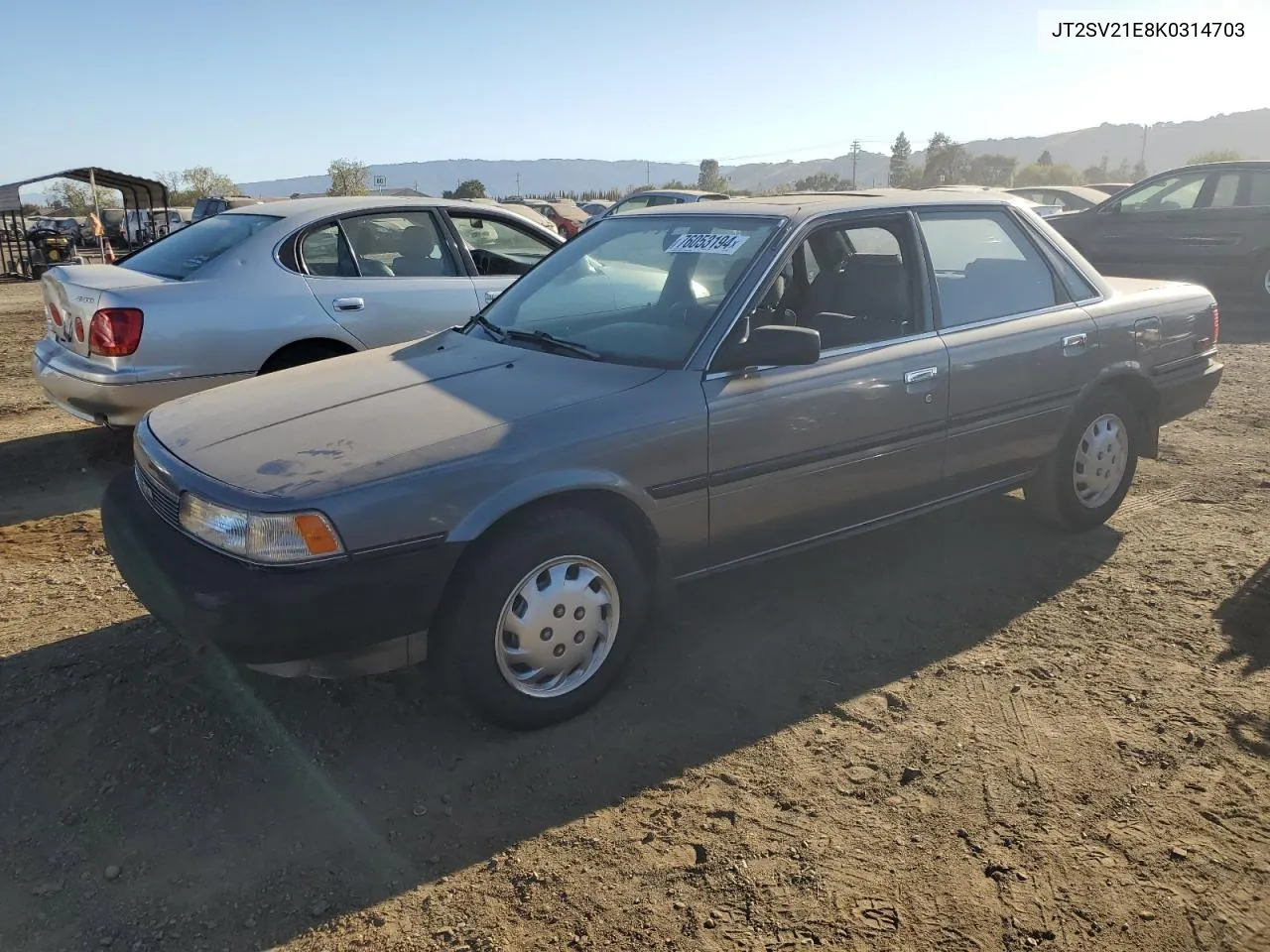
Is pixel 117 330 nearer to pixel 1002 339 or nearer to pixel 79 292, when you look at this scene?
pixel 79 292

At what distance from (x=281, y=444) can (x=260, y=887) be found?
125cm

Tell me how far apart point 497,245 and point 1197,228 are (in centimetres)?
902

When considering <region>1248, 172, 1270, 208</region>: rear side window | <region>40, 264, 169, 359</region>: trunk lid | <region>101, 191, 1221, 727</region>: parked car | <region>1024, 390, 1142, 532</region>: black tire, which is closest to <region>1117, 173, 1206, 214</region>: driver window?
<region>1248, 172, 1270, 208</region>: rear side window

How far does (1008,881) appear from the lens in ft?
7.97

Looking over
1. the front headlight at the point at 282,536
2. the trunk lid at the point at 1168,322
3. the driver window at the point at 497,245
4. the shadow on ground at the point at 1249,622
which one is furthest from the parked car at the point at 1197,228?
the front headlight at the point at 282,536

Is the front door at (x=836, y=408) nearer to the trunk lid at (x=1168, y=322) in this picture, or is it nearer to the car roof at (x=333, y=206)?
the trunk lid at (x=1168, y=322)

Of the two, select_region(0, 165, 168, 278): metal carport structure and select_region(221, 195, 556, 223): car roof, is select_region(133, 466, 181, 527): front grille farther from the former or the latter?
select_region(0, 165, 168, 278): metal carport structure

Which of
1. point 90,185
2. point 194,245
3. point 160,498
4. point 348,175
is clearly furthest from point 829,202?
point 348,175

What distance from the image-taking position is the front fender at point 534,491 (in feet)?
9.06

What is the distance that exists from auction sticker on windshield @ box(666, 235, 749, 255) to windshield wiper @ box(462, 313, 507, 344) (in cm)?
76

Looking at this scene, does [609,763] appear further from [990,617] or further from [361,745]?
[990,617]

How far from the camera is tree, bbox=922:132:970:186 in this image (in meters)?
64.5

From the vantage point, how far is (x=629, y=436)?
306 centimetres

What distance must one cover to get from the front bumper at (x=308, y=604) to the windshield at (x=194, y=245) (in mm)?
3177
